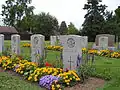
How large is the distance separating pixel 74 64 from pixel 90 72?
65 cm

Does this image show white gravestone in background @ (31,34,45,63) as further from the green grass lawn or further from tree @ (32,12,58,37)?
tree @ (32,12,58,37)

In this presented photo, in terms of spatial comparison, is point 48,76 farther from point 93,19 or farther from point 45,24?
point 45,24

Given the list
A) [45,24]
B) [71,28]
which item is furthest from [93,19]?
[71,28]

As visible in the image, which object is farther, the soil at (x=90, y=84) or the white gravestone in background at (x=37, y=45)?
the white gravestone in background at (x=37, y=45)

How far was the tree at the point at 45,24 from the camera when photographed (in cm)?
6819

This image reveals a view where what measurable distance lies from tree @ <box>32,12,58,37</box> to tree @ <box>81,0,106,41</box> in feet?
37.3

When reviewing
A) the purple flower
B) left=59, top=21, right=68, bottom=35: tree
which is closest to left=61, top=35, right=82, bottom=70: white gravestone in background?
the purple flower

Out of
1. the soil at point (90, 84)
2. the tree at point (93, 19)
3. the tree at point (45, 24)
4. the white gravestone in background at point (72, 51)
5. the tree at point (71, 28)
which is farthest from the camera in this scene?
the tree at point (71, 28)

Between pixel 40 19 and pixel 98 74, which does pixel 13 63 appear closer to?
pixel 98 74

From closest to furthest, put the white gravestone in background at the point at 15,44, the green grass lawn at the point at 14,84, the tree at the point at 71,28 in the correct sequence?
the green grass lawn at the point at 14,84, the white gravestone in background at the point at 15,44, the tree at the point at 71,28

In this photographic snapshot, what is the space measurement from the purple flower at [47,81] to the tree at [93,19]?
157ft

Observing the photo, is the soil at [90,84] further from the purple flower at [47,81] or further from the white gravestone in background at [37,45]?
the white gravestone in background at [37,45]

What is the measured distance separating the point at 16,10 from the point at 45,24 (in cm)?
786

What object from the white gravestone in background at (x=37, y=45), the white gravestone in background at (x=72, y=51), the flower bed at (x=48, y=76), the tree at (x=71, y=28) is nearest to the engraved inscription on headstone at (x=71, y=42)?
the white gravestone in background at (x=72, y=51)
